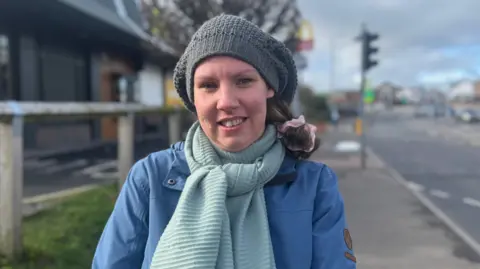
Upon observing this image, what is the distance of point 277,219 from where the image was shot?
5.06ft

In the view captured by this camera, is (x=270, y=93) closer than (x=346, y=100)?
Yes

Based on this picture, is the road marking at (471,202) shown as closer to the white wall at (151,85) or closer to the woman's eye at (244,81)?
the woman's eye at (244,81)

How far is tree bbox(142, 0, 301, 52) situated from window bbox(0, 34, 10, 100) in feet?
24.3

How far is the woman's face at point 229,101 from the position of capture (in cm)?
154

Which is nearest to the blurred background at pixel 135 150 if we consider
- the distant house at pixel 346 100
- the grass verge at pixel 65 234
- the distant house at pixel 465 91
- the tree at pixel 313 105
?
the grass verge at pixel 65 234

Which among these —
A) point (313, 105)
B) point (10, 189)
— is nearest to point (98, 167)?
point (10, 189)

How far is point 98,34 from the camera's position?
1944cm

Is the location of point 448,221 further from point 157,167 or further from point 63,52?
point 63,52

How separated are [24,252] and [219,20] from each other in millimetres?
3112

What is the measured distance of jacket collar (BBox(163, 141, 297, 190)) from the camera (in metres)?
1.59

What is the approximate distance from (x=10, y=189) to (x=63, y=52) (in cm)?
1621

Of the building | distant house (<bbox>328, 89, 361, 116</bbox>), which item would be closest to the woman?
the building

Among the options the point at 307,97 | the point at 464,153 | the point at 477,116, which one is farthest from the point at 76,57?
the point at 477,116

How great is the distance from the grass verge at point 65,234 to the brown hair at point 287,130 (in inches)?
106
